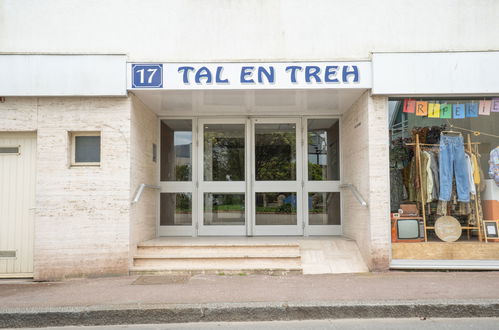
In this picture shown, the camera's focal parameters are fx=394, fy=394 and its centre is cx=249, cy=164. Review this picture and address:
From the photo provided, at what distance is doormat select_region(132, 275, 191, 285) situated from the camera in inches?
229

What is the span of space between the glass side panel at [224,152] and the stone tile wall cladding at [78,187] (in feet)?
6.85

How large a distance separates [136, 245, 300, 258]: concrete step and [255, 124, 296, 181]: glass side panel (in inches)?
71.8

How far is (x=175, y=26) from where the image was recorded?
657 centimetres

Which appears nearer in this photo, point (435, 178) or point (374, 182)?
point (374, 182)

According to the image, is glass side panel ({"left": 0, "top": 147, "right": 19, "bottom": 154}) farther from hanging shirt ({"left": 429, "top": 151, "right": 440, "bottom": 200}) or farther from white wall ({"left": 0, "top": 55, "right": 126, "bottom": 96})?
hanging shirt ({"left": 429, "top": 151, "right": 440, "bottom": 200})

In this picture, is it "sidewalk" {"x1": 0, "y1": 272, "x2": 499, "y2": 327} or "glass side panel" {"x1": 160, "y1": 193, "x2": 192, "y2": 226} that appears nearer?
"sidewalk" {"x1": 0, "y1": 272, "x2": 499, "y2": 327}

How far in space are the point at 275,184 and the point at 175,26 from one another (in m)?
3.61

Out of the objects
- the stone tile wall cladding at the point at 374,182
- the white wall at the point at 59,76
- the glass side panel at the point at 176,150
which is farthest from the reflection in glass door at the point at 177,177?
the stone tile wall cladding at the point at 374,182

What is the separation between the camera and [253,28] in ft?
21.6

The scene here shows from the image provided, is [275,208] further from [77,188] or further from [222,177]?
[77,188]

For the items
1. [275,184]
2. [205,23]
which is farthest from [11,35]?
[275,184]

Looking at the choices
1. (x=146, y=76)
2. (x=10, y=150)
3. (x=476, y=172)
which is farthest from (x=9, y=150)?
(x=476, y=172)

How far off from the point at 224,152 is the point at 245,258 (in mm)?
2535

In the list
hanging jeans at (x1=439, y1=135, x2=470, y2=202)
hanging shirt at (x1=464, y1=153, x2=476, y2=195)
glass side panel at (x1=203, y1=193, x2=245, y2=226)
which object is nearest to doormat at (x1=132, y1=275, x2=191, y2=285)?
glass side panel at (x1=203, y1=193, x2=245, y2=226)
